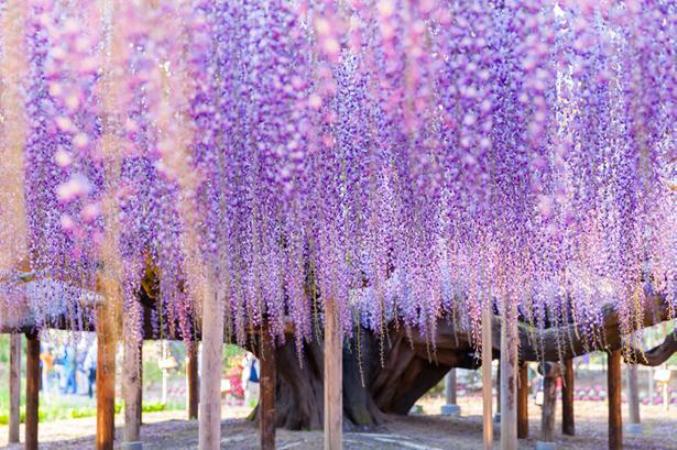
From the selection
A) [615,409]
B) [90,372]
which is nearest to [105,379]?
[615,409]

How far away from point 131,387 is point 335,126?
603 centimetres

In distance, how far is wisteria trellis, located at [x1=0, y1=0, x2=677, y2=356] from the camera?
4395 mm

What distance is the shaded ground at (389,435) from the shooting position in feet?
38.9

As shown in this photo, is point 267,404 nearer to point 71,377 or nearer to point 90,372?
point 90,372

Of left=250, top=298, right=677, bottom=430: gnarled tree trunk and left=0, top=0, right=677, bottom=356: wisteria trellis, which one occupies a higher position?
left=0, top=0, right=677, bottom=356: wisteria trellis

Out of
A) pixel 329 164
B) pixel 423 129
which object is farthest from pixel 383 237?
pixel 423 129

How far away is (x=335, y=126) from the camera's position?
15.9ft

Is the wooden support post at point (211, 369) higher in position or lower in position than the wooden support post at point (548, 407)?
higher

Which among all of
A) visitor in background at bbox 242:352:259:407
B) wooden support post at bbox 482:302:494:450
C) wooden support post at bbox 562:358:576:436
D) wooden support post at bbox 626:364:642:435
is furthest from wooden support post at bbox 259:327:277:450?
visitor in background at bbox 242:352:259:407

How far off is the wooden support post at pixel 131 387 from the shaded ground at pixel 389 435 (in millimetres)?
1109

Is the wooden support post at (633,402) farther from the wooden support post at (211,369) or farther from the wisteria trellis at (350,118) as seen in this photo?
the wisteria trellis at (350,118)

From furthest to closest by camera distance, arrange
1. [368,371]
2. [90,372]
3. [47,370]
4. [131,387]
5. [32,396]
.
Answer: [47,370] < [90,372] < [368,371] < [32,396] < [131,387]

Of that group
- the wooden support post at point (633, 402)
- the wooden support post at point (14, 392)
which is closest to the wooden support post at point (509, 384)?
the wooden support post at point (633, 402)

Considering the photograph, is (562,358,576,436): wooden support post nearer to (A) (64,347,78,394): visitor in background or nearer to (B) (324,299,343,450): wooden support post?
(B) (324,299,343,450): wooden support post
